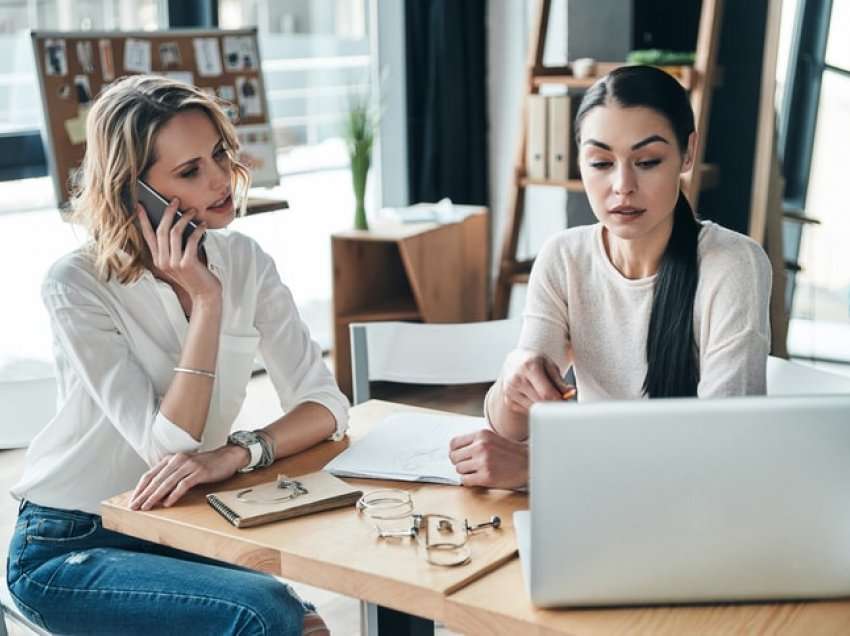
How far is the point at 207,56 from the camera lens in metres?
4.00

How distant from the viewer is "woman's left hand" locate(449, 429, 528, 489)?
1.53 m

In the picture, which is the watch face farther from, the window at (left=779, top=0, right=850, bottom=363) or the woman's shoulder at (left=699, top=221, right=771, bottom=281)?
the window at (left=779, top=0, right=850, bottom=363)

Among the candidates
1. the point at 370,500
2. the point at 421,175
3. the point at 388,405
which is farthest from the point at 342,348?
the point at 370,500

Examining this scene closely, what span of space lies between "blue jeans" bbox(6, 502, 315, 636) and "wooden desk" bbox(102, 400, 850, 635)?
0.10m

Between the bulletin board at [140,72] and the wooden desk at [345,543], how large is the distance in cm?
198

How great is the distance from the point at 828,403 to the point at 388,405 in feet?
3.32

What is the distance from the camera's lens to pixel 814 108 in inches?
162

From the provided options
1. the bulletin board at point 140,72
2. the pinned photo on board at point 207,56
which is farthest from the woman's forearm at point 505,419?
the pinned photo on board at point 207,56

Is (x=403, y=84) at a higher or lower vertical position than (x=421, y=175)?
higher

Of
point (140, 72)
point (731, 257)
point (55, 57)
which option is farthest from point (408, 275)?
point (731, 257)

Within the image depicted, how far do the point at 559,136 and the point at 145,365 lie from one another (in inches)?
110

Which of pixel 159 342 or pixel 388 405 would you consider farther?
pixel 388 405

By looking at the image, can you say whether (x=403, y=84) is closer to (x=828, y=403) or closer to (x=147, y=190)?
(x=147, y=190)

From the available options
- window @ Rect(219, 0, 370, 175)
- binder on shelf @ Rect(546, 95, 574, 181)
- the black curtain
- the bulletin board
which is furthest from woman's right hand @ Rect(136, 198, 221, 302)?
the black curtain
